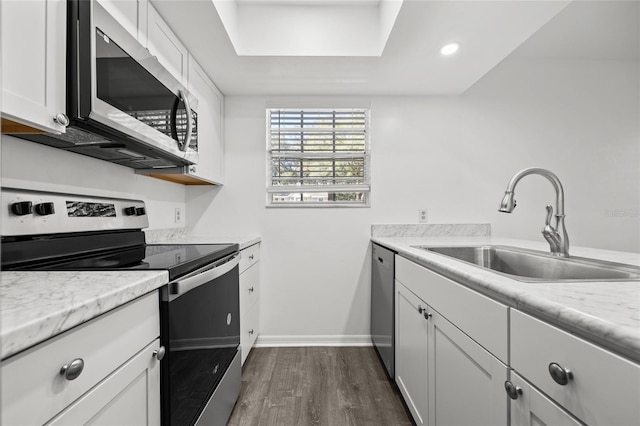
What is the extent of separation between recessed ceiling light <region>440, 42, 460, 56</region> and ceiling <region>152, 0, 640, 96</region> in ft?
0.11

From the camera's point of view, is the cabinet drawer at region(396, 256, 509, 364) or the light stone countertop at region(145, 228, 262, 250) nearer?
the cabinet drawer at region(396, 256, 509, 364)

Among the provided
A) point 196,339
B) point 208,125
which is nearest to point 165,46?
point 208,125

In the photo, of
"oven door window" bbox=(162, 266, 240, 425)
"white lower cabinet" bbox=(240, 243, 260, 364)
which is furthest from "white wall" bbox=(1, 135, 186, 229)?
"oven door window" bbox=(162, 266, 240, 425)

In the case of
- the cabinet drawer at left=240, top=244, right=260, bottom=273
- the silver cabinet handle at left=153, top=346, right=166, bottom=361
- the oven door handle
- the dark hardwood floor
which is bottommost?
the dark hardwood floor

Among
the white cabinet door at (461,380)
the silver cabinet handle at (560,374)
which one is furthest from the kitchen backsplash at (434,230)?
the silver cabinet handle at (560,374)

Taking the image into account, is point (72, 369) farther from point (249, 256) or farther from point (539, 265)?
point (539, 265)

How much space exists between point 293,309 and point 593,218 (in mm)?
2636

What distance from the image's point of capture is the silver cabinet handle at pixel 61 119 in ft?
2.79

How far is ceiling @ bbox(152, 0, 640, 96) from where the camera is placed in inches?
57.5

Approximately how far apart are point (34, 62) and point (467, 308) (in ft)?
4.65

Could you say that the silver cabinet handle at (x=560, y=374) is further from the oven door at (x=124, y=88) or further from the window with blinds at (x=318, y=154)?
the window with blinds at (x=318, y=154)

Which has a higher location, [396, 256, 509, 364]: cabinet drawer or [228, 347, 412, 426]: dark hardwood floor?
[396, 256, 509, 364]: cabinet drawer

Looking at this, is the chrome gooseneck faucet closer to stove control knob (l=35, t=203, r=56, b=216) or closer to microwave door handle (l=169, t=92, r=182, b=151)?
microwave door handle (l=169, t=92, r=182, b=151)

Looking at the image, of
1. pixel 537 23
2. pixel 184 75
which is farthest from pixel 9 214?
pixel 537 23
